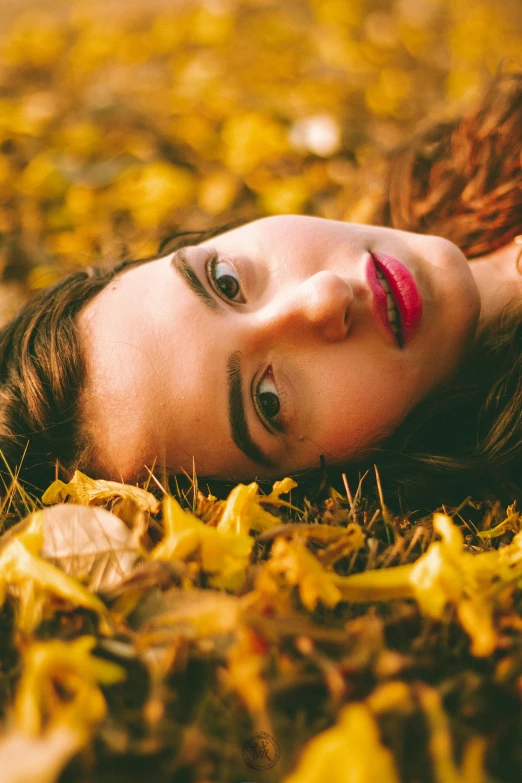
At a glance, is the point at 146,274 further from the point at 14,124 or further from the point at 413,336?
the point at 14,124

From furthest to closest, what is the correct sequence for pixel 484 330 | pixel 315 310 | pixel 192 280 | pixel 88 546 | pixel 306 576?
pixel 484 330, pixel 192 280, pixel 315 310, pixel 88 546, pixel 306 576

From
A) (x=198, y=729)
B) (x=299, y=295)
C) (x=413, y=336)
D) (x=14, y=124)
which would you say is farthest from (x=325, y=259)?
(x=14, y=124)

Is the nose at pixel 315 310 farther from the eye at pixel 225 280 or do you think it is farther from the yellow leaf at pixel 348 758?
the yellow leaf at pixel 348 758

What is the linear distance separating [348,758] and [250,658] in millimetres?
149

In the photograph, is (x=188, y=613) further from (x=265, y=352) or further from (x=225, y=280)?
(x=225, y=280)

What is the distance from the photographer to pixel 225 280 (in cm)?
152

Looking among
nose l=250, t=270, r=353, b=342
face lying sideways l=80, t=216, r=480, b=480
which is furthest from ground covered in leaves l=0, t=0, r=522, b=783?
nose l=250, t=270, r=353, b=342

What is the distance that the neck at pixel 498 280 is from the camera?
184cm

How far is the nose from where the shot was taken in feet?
4.50

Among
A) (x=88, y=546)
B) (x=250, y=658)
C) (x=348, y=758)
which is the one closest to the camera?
(x=348, y=758)

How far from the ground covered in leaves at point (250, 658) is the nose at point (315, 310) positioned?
1.83ft

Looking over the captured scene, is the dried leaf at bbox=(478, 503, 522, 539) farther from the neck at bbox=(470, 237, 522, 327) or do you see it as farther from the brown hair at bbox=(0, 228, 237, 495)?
the brown hair at bbox=(0, 228, 237, 495)

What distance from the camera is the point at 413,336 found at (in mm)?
1522

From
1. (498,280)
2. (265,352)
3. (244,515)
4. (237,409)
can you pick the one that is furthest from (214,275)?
(498,280)
